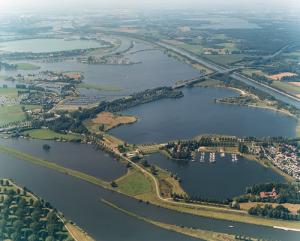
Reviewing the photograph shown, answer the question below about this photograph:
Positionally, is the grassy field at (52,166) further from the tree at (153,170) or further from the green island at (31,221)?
the green island at (31,221)

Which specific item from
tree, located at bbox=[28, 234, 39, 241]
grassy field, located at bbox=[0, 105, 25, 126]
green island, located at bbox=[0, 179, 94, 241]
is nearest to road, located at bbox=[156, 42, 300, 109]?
grassy field, located at bbox=[0, 105, 25, 126]

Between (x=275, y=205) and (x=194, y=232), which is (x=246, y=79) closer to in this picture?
(x=275, y=205)

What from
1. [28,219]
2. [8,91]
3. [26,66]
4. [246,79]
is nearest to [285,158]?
[28,219]

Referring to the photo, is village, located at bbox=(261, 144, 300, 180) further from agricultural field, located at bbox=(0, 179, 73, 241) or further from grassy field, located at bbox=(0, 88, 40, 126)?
grassy field, located at bbox=(0, 88, 40, 126)

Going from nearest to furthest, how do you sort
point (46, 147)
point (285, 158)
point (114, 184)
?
1. point (114, 184)
2. point (285, 158)
3. point (46, 147)

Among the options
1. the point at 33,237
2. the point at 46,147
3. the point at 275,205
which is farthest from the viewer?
the point at 46,147

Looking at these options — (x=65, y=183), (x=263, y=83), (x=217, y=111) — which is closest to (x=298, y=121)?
(x=217, y=111)

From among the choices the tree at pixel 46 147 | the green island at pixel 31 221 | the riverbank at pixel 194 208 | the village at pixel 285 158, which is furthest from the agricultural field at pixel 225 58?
the green island at pixel 31 221
